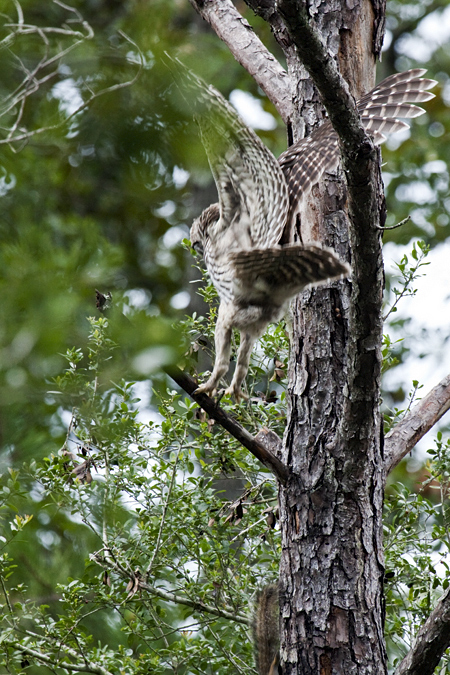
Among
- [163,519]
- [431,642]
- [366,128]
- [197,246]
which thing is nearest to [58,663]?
[163,519]

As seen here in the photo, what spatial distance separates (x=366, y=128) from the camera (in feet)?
8.89

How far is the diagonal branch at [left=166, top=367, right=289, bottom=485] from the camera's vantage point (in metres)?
2.08

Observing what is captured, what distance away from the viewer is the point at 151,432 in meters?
2.69

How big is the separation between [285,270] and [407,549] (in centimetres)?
129

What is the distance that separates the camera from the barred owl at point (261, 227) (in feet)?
7.02

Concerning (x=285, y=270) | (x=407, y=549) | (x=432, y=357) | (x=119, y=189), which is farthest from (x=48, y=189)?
(x=432, y=357)

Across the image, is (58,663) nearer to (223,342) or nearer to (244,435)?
(244,435)

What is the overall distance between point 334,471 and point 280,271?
27.3 inches

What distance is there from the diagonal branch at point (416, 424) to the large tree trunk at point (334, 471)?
0.13 metres

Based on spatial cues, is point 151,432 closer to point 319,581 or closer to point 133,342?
point 319,581

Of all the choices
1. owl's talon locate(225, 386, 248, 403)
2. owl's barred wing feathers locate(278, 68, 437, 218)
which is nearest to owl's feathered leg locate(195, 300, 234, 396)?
owl's talon locate(225, 386, 248, 403)

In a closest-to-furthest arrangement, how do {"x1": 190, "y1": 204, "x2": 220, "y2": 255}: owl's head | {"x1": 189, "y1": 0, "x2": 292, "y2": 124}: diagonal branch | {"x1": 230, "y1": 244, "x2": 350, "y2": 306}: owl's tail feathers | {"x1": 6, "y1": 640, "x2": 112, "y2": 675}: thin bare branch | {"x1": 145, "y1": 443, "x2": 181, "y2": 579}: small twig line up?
{"x1": 230, "y1": 244, "x2": 350, "y2": 306}: owl's tail feathers
{"x1": 6, "y1": 640, "x2": 112, "y2": 675}: thin bare branch
{"x1": 145, "y1": 443, "x2": 181, "y2": 579}: small twig
{"x1": 190, "y1": 204, "x2": 220, "y2": 255}: owl's head
{"x1": 189, "y1": 0, "x2": 292, "y2": 124}: diagonal branch

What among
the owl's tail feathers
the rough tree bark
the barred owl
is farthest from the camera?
the barred owl

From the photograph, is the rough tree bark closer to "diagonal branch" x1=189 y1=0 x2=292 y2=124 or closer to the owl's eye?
"diagonal branch" x1=189 y1=0 x2=292 y2=124
